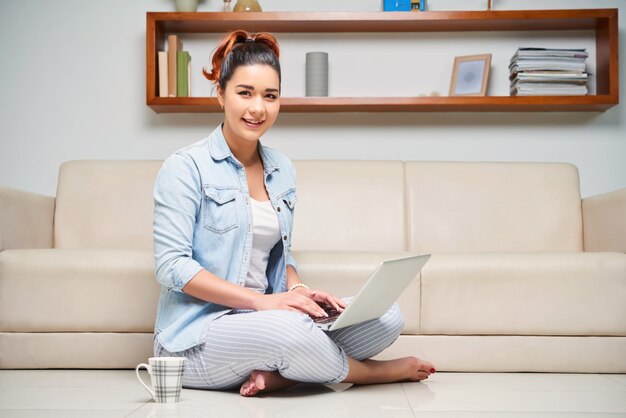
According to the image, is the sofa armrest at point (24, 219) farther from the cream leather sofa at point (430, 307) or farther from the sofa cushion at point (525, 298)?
the sofa cushion at point (525, 298)

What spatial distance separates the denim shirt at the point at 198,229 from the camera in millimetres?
1948

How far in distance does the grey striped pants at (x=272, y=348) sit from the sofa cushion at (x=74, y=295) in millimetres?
425

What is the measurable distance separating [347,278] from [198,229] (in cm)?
59

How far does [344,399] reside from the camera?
1.90m

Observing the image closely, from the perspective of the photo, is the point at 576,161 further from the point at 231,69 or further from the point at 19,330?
the point at 19,330

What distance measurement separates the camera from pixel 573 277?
7.90 feet

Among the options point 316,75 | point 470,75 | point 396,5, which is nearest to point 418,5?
point 396,5

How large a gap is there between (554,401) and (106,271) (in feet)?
4.53

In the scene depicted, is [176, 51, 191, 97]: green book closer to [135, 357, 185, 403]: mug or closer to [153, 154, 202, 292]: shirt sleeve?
[153, 154, 202, 292]: shirt sleeve

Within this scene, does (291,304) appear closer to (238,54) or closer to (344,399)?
(344,399)

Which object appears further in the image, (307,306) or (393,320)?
(393,320)

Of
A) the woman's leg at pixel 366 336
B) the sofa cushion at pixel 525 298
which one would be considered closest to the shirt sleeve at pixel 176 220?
the woman's leg at pixel 366 336

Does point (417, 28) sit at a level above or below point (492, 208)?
above

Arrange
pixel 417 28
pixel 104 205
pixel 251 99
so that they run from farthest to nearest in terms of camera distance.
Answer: pixel 417 28 → pixel 104 205 → pixel 251 99
